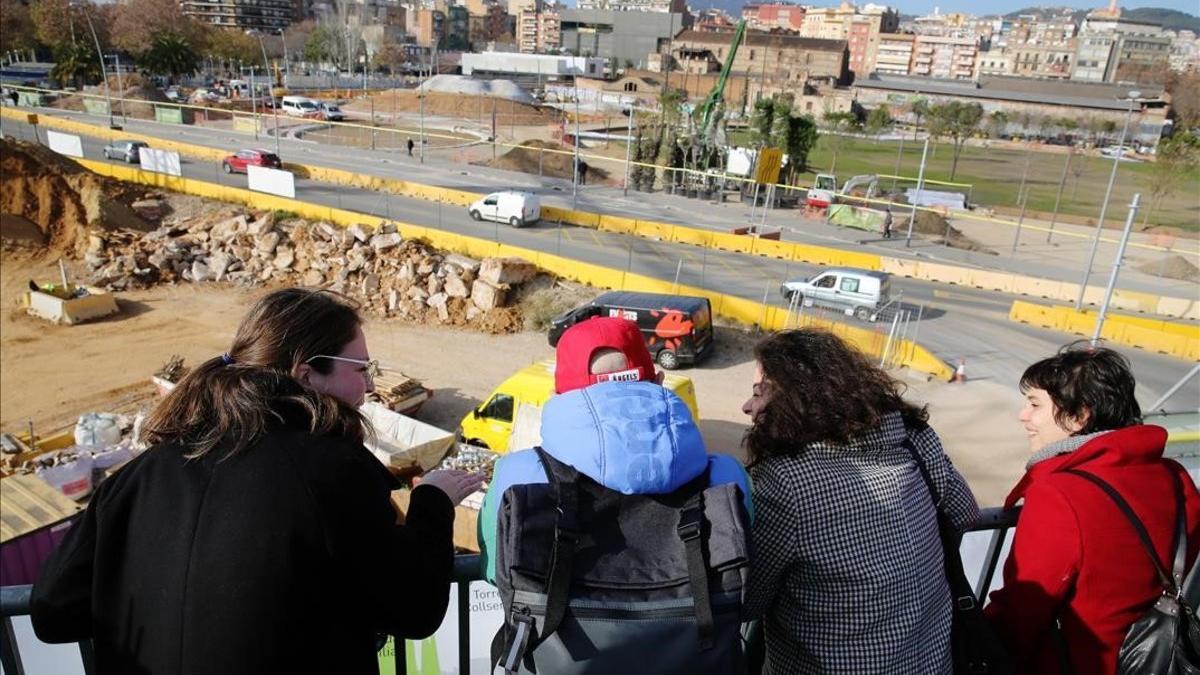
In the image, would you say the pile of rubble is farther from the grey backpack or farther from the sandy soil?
the grey backpack

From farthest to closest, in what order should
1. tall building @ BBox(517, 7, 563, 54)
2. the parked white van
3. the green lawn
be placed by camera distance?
tall building @ BBox(517, 7, 563, 54)
the green lawn
the parked white van

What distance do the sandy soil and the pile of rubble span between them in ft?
2.95

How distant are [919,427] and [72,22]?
332 feet

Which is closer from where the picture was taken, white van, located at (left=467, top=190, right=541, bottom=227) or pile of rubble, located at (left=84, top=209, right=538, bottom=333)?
pile of rubble, located at (left=84, top=209, right=538, bottom=333)

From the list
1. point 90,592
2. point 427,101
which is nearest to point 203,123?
point 427,101

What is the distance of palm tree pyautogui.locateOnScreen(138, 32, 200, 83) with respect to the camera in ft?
243

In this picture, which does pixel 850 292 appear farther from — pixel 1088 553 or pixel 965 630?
pixel 965 630

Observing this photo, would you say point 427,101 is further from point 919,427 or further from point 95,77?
point 919,427

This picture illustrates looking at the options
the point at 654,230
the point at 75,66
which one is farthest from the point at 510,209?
the point at 75,66

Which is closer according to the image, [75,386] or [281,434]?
[281,434]

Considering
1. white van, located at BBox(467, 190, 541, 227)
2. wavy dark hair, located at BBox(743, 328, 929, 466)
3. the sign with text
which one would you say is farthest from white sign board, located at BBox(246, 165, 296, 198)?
wavy dark hair, located at BBox(743, 328, 929, 466)

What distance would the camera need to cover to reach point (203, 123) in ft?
195

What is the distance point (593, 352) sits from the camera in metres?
2.21

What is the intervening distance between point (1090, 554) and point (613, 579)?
1542 millimetres
